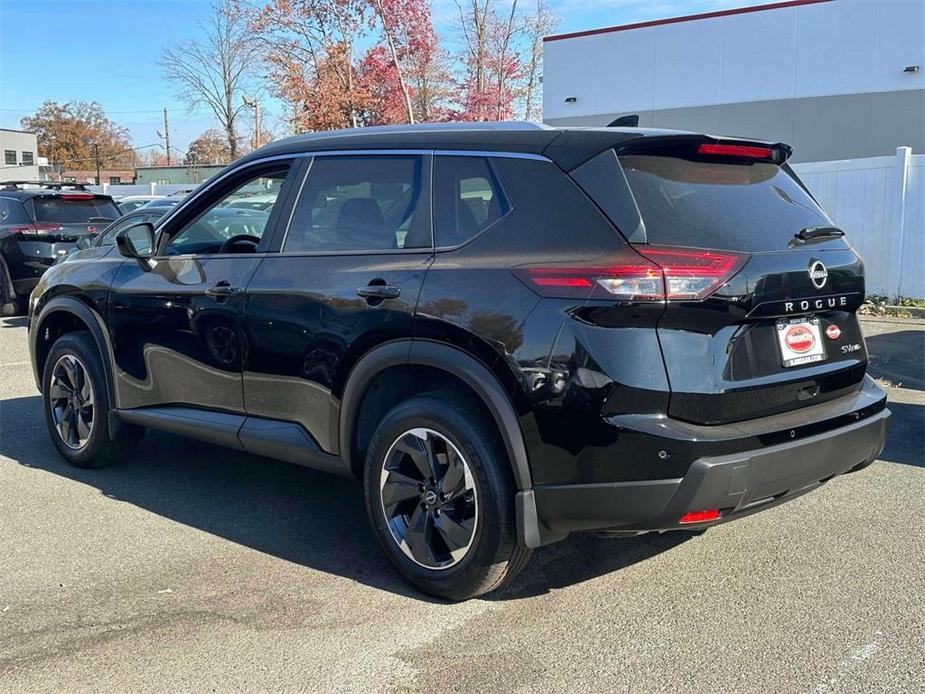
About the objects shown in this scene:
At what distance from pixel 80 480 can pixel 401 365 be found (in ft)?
8.88

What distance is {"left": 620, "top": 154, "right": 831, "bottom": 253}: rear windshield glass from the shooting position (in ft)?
10.6

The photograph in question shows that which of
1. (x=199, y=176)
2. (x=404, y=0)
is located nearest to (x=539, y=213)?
(x=404, y=0)

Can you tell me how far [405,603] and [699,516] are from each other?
1279 millimetres

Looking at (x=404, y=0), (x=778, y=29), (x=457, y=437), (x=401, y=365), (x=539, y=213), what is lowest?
(x=457, y=437)

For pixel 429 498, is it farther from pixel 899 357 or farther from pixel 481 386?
pixel 899 357

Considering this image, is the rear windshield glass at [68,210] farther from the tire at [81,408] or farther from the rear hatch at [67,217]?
the tire at [81,408]

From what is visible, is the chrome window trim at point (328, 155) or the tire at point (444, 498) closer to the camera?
the tire at point (444, 498)

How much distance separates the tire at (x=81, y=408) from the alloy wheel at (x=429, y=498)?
2.33m

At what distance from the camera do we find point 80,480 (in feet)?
17.4

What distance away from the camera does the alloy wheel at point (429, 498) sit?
352 centimetres

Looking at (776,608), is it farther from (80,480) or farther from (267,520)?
(80,480)

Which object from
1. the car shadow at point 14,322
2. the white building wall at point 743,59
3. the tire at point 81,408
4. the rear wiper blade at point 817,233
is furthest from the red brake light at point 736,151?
the white building wall at point 743,59

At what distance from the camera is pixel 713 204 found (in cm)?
342

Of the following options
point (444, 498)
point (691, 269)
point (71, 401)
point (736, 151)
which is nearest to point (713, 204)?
point (736, 151)
